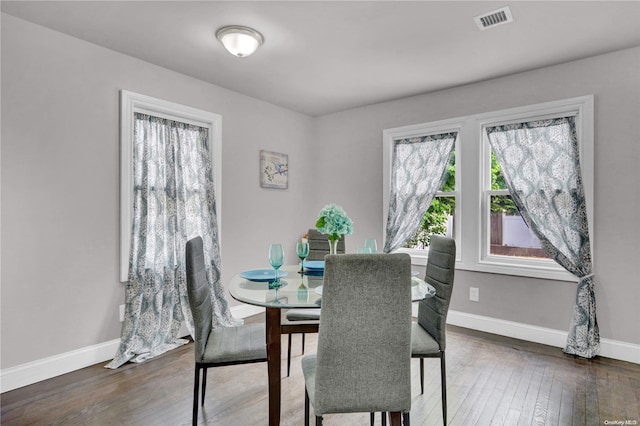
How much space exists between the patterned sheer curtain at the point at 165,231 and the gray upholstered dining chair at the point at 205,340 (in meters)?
1.28

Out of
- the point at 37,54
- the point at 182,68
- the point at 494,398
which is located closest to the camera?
the point at 494,398

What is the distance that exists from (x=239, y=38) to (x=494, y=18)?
1813 mm

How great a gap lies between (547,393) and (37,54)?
4.31 meters

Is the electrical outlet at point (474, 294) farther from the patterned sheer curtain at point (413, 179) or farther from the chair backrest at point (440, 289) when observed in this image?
the chair backrest at point (440, 289)

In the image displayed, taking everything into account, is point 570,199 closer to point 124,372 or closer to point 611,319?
point 611,319

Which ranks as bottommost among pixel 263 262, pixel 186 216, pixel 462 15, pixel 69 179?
pixel 263 262

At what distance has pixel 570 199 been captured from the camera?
3.17m

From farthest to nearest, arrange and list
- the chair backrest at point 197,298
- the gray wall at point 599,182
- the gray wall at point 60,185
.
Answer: the gray wall at point 599,182 → the gray wall at point 60,185 → the chair backrest at point 197,298

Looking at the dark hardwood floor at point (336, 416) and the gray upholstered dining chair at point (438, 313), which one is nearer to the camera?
the gray upholstered dining chair at point (438, 313)

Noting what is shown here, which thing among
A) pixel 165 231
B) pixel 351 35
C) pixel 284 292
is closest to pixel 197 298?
pixel 284 292

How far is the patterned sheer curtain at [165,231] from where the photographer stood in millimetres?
3062

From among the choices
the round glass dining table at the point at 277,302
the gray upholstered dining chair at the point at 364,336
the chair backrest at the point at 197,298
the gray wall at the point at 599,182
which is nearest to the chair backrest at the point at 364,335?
the gray upholstered dining chair at the point at 364,336

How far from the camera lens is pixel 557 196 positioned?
3225 millimetres

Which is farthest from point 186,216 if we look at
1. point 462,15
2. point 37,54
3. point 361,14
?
point 462,15
